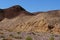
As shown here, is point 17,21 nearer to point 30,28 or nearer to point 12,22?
point 12,22

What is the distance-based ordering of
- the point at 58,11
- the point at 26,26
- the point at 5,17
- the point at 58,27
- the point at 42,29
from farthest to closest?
1. the point at 5,17
2. the point at 58,11
3. the point at 26,26
4. the point at 42,29
5. the point at 58,27

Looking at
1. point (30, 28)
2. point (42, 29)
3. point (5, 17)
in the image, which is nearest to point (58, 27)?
point (42, 29)

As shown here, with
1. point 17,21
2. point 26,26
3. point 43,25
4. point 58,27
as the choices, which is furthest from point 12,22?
point 58,27

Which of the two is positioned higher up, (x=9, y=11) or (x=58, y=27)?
(x=9, y=11)

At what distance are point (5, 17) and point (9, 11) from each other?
2725mm

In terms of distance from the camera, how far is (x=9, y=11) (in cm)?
8112

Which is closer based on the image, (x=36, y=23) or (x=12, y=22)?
(x=36, y=23)

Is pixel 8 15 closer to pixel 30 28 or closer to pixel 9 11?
pixel 9 11

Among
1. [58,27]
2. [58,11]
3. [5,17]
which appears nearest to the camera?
[58,27]

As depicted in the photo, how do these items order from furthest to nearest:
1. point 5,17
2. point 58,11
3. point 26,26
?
point 5,17, point 58,11, point 26,26

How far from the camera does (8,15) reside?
80812mm

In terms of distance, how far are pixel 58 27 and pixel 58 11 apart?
1544 cm

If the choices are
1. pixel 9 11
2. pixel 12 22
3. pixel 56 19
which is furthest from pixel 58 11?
pixel 9 11

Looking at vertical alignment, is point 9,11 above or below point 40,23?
above
